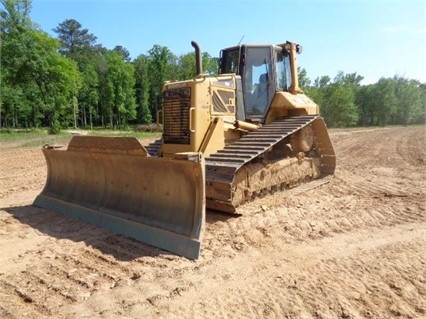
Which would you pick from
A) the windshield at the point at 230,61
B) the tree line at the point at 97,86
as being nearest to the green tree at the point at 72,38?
the tree line at the point at 97,86

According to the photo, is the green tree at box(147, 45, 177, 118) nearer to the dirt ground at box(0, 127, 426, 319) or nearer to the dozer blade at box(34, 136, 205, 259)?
the dozer blade at box(34, 136, 205, 259)

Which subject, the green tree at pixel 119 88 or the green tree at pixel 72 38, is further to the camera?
the green tree at pixel 72 38

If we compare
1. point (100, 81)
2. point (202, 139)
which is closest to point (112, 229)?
point (202, 139)

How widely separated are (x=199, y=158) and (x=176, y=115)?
6.28 feet

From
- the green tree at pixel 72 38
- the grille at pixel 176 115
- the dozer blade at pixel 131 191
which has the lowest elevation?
the dozer blade at pixel 131 191

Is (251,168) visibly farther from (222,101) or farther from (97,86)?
(97,86)

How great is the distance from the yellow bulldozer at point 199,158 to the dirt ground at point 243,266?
321 mm

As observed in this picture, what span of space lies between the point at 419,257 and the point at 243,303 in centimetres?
223

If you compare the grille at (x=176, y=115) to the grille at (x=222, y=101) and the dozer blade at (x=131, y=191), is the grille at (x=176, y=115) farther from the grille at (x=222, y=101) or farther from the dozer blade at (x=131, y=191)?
the dozer blade at (x=131, y=191)

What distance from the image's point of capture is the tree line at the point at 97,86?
102 ft

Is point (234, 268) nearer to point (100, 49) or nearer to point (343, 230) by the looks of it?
point (343, 230)

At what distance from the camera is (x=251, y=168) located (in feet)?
19.8

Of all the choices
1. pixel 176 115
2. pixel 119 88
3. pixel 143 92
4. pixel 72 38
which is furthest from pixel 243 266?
pixel 72 38

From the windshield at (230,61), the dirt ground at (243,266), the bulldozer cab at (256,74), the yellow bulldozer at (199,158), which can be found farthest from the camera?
the windshield at (230,61)
